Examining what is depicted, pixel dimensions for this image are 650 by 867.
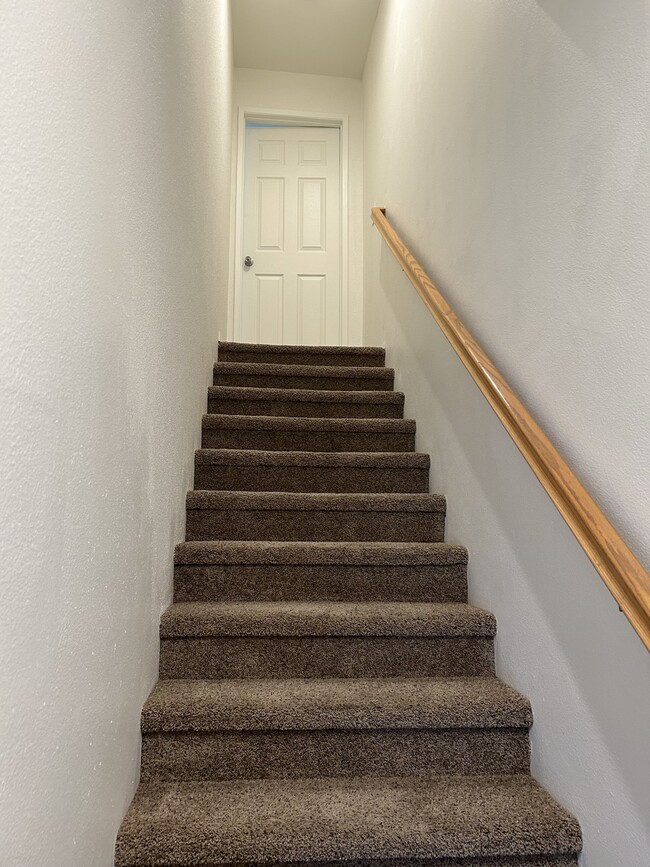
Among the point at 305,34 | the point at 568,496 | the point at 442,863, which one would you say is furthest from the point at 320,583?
the point at 305,34

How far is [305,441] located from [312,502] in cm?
54

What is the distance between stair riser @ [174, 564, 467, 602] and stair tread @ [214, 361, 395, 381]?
4.64 ft

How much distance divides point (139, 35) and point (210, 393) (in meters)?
1.72

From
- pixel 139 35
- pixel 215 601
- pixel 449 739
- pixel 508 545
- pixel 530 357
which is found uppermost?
pixel 139 35

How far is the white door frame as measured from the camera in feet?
15.1

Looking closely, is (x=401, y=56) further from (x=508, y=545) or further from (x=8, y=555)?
(x=8, y=555)

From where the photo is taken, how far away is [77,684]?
1.04 metres

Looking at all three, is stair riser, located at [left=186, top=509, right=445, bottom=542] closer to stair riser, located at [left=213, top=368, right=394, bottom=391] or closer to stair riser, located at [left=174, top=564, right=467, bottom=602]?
stair riser, located at [left=174, top=564, right=467, bottom=602]

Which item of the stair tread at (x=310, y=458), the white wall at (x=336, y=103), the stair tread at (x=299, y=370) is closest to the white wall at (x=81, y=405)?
the stair tread at (x=310, y=458)

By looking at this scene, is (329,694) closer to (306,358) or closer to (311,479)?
(311,479)

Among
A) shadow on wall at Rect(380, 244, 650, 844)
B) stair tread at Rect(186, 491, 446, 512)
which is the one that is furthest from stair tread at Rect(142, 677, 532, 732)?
stair tread at Rect(186, 491, 446, 512)

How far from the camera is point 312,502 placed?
7.72 feet

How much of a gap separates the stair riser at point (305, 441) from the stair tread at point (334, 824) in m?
1.53

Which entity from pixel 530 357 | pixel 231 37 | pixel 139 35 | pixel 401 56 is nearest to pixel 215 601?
pixel 530 357
